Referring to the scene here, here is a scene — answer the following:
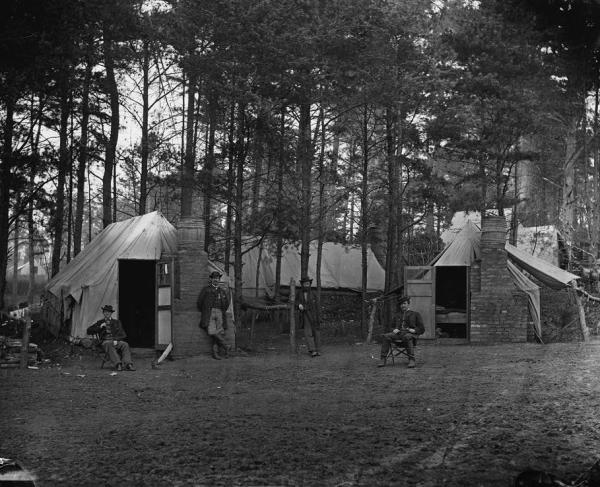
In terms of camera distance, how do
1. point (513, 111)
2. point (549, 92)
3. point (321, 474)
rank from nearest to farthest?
1. point (321, 474)
2. point (549, 92)
3. point (513, 111)

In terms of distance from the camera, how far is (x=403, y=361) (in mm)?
13445

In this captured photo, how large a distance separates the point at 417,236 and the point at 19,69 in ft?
63.8

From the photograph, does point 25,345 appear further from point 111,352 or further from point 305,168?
point 305,168

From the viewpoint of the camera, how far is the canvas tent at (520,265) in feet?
53.4

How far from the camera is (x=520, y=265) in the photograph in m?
17.3

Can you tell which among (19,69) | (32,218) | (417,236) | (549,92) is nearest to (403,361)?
(549,92)

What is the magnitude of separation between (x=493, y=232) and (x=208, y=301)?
21.0 feet

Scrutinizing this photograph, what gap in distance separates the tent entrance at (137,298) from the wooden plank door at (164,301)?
2025mm

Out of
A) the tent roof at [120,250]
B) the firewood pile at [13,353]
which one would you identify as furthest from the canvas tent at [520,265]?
the firewood pile at [13,353]

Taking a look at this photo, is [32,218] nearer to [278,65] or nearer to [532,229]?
[278,65]

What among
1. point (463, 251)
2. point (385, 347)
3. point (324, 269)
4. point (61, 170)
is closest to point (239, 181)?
point (463, 251)

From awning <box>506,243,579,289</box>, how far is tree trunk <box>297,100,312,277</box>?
5183 mm

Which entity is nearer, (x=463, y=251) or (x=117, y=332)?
(x=117, y=332)

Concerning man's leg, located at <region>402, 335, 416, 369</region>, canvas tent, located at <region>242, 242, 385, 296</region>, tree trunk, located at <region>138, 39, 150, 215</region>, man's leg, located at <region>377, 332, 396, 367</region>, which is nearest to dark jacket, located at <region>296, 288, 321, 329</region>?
man's leg, located at <region>377, 332, 396, 367</region>
